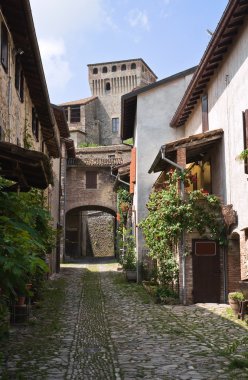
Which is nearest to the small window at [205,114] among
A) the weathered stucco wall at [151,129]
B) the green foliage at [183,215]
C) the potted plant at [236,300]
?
the green foliage at [183,215]

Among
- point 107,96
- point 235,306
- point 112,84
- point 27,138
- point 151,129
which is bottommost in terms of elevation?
point 235,306

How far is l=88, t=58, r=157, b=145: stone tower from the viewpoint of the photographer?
217 ft

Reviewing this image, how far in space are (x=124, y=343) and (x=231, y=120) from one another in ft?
22.3

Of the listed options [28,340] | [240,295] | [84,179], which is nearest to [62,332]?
[28,340]

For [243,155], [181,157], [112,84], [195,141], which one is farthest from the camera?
[112,84]

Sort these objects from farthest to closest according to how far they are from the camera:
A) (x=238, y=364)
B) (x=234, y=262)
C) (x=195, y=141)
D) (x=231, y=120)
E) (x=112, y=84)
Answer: (x=112, y=84), (x=195, y=141), (x=234, y=262), (x=231, y=120), (x=238, y=364)

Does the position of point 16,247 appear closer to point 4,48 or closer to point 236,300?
point 236,300

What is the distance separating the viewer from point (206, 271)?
527 inches

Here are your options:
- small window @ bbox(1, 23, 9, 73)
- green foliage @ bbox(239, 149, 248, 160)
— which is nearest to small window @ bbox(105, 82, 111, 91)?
small window @ bbox(1, 23, 9, 73)

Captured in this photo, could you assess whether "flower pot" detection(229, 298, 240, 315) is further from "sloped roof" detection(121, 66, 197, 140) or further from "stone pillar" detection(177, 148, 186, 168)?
"sloped roof" detection(121, 66, 197, 140)

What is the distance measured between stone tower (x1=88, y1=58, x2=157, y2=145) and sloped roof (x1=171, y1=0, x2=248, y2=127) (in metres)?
49.1

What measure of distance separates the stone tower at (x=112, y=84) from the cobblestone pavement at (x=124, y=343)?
53855 mm

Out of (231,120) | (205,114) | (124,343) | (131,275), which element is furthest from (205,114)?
(124,343)

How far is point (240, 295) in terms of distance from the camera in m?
10.7
